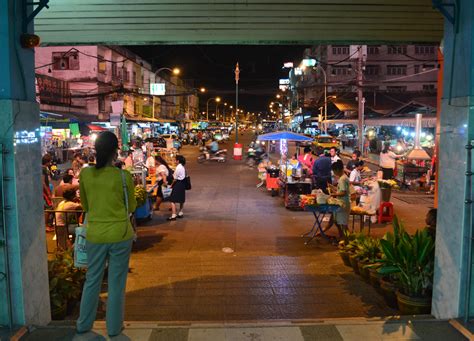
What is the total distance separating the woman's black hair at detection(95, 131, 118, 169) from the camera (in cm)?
415

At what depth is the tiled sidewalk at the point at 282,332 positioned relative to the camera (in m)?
4.24

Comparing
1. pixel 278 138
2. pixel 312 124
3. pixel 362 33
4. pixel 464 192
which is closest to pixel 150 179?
pixel 278 138

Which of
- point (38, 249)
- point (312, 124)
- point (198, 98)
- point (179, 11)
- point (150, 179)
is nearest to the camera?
point (38, 249)

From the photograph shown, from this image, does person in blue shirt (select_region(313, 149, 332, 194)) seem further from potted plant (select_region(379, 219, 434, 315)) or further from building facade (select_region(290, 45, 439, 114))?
building facade (select_region(290, 45, 439, 114))

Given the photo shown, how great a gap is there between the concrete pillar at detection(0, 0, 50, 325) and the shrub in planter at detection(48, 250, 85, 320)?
53cm

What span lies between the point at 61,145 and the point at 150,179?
16.6 m

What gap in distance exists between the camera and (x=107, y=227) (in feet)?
13.5

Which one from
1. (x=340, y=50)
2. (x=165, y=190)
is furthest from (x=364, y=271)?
(x=340, y=50)

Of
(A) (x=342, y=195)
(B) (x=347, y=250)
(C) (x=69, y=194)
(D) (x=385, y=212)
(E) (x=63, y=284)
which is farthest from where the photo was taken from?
(D) (x=385, y=212)

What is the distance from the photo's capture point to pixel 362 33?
731 cm

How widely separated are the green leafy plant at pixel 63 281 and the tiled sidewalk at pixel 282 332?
27.5 inches

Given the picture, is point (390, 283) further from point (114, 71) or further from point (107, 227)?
point (114, 71)

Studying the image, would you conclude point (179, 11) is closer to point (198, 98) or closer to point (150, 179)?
point (150, 179)

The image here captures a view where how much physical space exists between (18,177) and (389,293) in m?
4.30
